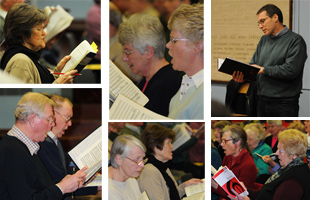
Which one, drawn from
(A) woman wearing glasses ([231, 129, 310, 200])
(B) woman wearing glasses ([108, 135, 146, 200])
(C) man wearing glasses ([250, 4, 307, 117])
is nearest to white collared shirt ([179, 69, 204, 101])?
(C) man wearing glasses ([250, 4, 307, 117])

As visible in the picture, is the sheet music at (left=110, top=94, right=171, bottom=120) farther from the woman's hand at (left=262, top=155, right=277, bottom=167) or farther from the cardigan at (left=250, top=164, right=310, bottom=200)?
the cardigan at (left=250, top=164, right=310, bottom=200)

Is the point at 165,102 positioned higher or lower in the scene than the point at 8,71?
lower

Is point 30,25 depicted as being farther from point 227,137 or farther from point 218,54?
point 227,137

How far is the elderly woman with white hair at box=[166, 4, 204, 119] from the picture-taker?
→ 2.93 m

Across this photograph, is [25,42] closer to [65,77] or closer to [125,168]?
[65,77]

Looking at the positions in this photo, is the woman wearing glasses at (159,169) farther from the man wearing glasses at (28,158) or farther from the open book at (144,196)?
the man wearing glasses at (28,158)

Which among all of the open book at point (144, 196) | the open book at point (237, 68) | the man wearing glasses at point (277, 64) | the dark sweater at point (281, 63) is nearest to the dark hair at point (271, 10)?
the man wearing glasses at point (277, 64)

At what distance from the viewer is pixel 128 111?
2.93 meters

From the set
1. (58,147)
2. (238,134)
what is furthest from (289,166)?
(58,147)

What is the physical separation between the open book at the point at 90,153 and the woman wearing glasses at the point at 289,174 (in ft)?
3.39

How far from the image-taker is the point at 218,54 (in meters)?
2.96

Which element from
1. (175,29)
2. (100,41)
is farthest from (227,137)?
(100,41)

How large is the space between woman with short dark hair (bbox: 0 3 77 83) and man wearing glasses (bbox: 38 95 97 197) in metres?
0.21

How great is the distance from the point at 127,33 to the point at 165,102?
538mm
